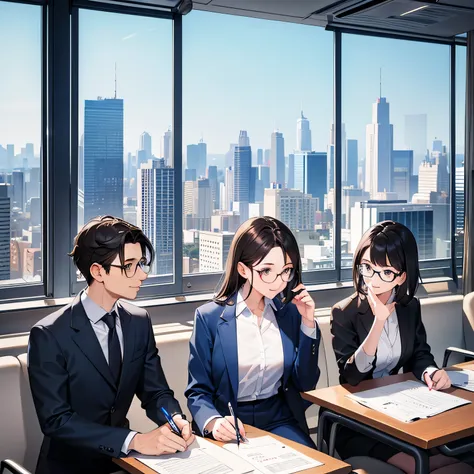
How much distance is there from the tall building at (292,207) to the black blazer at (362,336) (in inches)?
66.6

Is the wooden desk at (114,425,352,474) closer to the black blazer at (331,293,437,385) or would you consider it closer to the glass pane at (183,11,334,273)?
the black blazer at (331,293,437,385)

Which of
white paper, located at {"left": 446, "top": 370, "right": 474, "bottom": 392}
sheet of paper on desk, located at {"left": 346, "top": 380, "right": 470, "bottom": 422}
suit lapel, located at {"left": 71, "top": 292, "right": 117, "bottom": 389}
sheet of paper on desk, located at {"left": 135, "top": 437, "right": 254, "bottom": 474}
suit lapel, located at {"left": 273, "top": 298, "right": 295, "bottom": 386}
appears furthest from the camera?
white paper, located at {"left": 446, "top": 370, "right": 474, "bottom": 392}

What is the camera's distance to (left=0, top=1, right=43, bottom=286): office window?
3.73 meters

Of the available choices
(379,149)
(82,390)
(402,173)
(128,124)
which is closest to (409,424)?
(82,390)

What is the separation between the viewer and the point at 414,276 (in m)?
3.01

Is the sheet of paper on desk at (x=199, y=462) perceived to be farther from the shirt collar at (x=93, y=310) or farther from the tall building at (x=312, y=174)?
the tall building at (x=312, y=174)

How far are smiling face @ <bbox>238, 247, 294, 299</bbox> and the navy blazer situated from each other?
19cm

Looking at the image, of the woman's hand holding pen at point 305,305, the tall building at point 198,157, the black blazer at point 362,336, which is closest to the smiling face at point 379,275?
the black blazer at point 362,336

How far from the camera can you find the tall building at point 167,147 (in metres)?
4.23

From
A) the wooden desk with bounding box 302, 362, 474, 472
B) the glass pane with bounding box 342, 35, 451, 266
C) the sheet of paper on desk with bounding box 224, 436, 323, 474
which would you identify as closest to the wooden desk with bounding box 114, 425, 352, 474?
the sheet of paper on desk with bounding box 224, 436, 323, 474

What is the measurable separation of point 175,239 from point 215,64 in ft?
4.08

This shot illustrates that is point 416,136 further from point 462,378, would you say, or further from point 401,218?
point 462,378

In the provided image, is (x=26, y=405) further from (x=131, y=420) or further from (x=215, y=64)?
(x=215, y=64)

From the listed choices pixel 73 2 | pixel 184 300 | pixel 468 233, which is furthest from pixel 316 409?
pixel 73 2
